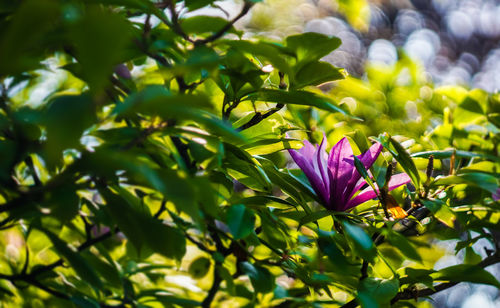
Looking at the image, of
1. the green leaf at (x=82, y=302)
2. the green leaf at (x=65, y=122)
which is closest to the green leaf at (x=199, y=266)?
the green leaf at (x=82, y=302)

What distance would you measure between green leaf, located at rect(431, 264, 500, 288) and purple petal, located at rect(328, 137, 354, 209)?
0.16 metres

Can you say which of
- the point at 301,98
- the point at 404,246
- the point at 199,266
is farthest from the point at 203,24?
the point at 199,266

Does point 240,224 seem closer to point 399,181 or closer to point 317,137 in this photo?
point 399,181

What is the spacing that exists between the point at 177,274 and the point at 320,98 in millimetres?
808

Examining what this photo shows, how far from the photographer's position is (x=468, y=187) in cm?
80

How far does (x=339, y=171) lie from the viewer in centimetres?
71

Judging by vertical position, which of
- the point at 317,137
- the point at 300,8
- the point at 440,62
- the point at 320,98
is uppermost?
the point at 320,98

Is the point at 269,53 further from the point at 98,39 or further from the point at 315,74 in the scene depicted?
the point at 98,39

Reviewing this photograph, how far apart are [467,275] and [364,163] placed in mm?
197

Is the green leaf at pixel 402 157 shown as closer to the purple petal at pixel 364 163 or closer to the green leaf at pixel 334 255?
the purple petal at pixel 364 163

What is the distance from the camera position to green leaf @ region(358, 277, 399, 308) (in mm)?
580

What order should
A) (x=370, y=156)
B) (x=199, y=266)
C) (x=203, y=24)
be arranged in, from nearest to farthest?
(x=203, y=24) → (x=370, y=156) → (x=199, y=266)

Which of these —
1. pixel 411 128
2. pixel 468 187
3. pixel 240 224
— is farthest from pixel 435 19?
pixel 240 224

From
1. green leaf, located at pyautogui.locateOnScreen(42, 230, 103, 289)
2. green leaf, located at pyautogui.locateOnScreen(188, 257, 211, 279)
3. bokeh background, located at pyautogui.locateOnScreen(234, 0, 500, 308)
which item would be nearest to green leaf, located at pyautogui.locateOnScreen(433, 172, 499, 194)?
green leaf, located at pyautogui.locateOnScreen(42, 230, 103, 289)
